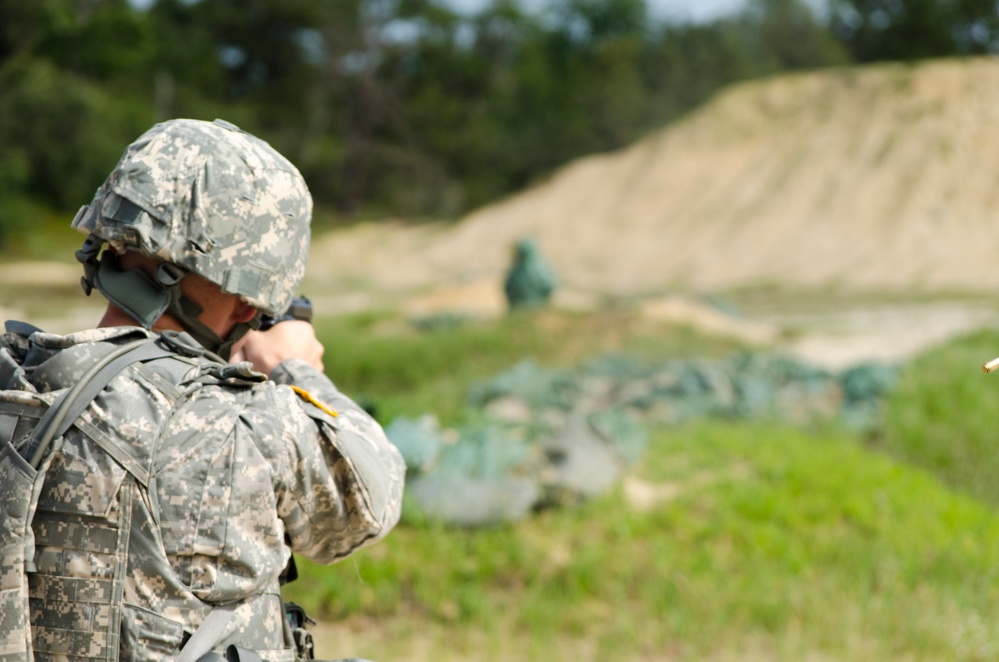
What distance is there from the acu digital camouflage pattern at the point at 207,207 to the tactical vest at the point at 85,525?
0.17m

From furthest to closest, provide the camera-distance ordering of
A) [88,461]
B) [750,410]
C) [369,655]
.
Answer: [750,410] < [369,655] < [88,461]

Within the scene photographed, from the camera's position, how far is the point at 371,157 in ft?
121

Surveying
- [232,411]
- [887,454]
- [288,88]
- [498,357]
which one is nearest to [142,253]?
[232,411]

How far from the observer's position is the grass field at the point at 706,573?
4918mm

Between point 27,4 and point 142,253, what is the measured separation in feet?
15.4

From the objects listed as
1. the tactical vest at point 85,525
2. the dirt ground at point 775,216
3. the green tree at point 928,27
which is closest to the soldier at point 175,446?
the tactical vest at point 85,525

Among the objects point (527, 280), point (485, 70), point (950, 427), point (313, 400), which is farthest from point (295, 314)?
point (485, 70)

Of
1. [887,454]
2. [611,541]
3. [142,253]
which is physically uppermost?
[142,253]

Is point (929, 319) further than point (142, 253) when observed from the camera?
Yes

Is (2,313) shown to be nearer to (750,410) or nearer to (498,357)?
(750,410)

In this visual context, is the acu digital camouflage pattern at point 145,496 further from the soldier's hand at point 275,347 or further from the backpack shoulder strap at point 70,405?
the soldier's hand at point 275,347

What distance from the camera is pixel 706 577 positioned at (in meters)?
5.32

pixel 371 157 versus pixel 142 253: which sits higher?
pixel 142 253

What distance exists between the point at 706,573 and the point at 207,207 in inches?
166
